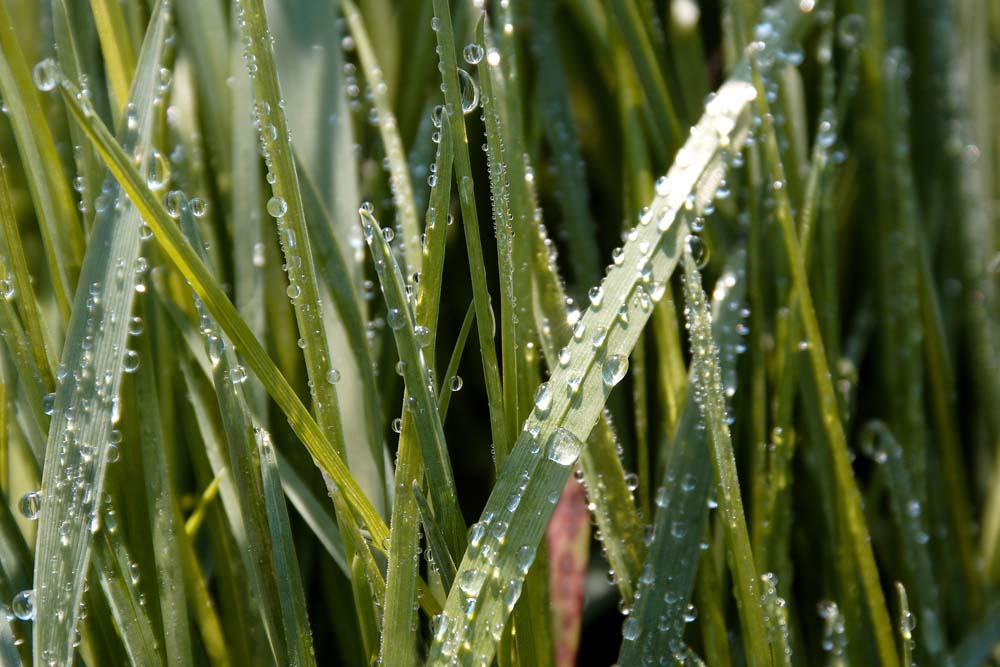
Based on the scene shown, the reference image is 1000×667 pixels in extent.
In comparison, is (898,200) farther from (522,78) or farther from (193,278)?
(193,278)

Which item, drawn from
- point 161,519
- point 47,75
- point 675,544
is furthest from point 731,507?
point 47,75

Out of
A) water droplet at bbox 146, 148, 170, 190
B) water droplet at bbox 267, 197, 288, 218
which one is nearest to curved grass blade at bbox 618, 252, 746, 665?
water droplet at bbox 267, 197, 288, 218

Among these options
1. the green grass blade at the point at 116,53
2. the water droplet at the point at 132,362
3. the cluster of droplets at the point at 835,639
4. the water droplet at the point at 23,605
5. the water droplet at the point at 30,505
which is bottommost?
the cluster of droplets at the point at 835,639

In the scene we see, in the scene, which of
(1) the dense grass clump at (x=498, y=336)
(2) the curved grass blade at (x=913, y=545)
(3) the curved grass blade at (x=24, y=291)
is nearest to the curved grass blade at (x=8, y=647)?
(1) the dense grass clump at (x=498, y=336)

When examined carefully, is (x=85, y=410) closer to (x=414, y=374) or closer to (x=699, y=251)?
(x=414, y=374)

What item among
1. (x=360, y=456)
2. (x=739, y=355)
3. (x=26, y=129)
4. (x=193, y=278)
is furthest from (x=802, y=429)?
(x=26, y=129)

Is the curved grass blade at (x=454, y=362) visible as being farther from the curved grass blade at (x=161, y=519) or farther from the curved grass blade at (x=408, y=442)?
the curved grass blade at (x=161, y=519)

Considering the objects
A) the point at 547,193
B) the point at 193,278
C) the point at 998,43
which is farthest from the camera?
the point at 998,43
